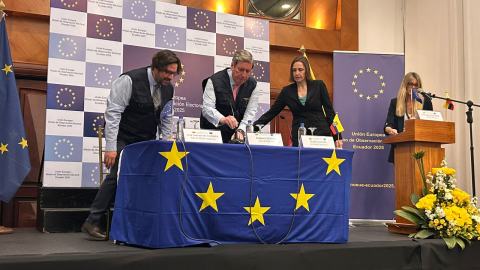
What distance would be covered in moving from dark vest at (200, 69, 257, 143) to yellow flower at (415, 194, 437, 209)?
152cm

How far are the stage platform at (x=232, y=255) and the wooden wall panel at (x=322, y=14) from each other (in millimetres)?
3575

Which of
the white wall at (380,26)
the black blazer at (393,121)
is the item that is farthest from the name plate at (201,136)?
the white wall at (380,26)

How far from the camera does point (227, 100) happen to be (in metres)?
3.76

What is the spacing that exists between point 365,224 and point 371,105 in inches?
53.9

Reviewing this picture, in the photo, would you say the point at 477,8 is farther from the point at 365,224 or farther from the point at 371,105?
the point at 365,224

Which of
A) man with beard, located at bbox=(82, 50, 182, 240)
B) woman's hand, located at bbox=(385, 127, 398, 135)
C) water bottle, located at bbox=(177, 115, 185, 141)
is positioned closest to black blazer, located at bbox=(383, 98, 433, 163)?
woman's hand, located at bbox=(385, 127, 398, 135)

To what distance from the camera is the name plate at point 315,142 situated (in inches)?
122

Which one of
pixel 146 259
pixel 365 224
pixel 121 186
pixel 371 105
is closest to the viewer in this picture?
pixel 146 259

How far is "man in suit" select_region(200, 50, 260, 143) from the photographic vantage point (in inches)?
144

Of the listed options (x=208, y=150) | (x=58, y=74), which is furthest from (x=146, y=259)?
(x=58, y=74)

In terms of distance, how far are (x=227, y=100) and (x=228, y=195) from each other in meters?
1.10

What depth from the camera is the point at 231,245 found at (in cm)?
279

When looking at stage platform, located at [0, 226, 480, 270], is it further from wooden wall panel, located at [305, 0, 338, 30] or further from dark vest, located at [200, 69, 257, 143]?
wooden wall panel, located at [305, 0, 338, 30]

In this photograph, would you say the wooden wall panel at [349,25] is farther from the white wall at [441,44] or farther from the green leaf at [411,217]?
the green leaf at [411,217]
